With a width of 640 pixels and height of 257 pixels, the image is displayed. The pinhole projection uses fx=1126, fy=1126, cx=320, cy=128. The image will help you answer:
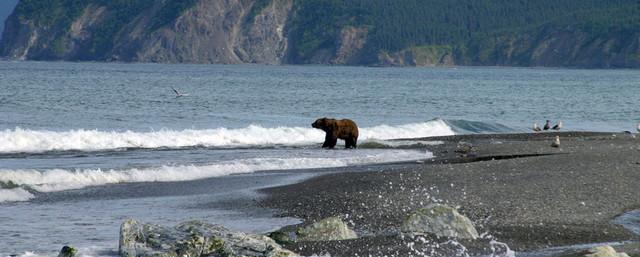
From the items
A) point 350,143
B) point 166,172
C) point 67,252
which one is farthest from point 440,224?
point 350,143

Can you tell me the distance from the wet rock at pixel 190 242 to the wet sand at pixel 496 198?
0.91 m

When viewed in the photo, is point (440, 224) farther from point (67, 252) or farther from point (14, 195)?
point (14, 195)

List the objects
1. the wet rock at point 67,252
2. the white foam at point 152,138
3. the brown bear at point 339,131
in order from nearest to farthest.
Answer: the wet rock at point 67,252, the brown bear at point 339,131, the white foam at point 152,138

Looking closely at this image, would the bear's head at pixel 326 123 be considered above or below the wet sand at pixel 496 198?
above

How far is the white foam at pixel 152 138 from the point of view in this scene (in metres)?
30.9

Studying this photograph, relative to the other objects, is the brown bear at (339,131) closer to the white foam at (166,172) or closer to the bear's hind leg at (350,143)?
the bear's hind leg at (350,143)

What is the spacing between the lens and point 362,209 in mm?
16094

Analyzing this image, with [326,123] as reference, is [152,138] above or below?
below

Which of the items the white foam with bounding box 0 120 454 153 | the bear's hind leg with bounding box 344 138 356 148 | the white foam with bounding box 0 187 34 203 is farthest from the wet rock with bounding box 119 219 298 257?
the bear's hind leg with bounding box 344 138 356 148

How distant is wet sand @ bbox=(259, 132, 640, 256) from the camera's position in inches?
536

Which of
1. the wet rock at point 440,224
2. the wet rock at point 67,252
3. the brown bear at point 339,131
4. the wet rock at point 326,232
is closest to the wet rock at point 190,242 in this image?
the wet rock at point 67,252

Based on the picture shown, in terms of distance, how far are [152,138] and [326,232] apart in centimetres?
2092

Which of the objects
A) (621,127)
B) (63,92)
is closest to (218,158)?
(621,127)

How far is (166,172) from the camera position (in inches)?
877
